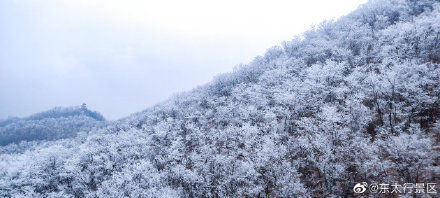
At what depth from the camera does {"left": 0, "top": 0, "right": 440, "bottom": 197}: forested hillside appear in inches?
719

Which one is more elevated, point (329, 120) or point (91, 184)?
point (329, 120)

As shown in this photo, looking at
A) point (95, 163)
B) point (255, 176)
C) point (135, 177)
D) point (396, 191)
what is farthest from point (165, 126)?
point (396, 191)

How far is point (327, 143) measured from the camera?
19906 millimetres

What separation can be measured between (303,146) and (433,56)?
74.2 feet

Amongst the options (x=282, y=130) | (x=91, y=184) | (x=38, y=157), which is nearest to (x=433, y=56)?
(x=282, y=130)

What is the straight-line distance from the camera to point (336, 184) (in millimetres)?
19250

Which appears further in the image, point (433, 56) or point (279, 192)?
point (433, 56)

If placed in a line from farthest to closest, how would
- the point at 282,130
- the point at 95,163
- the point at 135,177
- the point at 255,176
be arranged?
the point at 95,163
the point at 282,130
the point at 135,177
the point at 255,176

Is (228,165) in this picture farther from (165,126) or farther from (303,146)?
(165,126)

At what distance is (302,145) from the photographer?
21750 mm

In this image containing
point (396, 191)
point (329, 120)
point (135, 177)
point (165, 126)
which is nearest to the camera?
point (396, 191)

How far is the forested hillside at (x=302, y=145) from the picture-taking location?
18.2m

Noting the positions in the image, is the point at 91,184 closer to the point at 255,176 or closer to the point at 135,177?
the point at 135,177

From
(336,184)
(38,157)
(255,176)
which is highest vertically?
(38,157)
